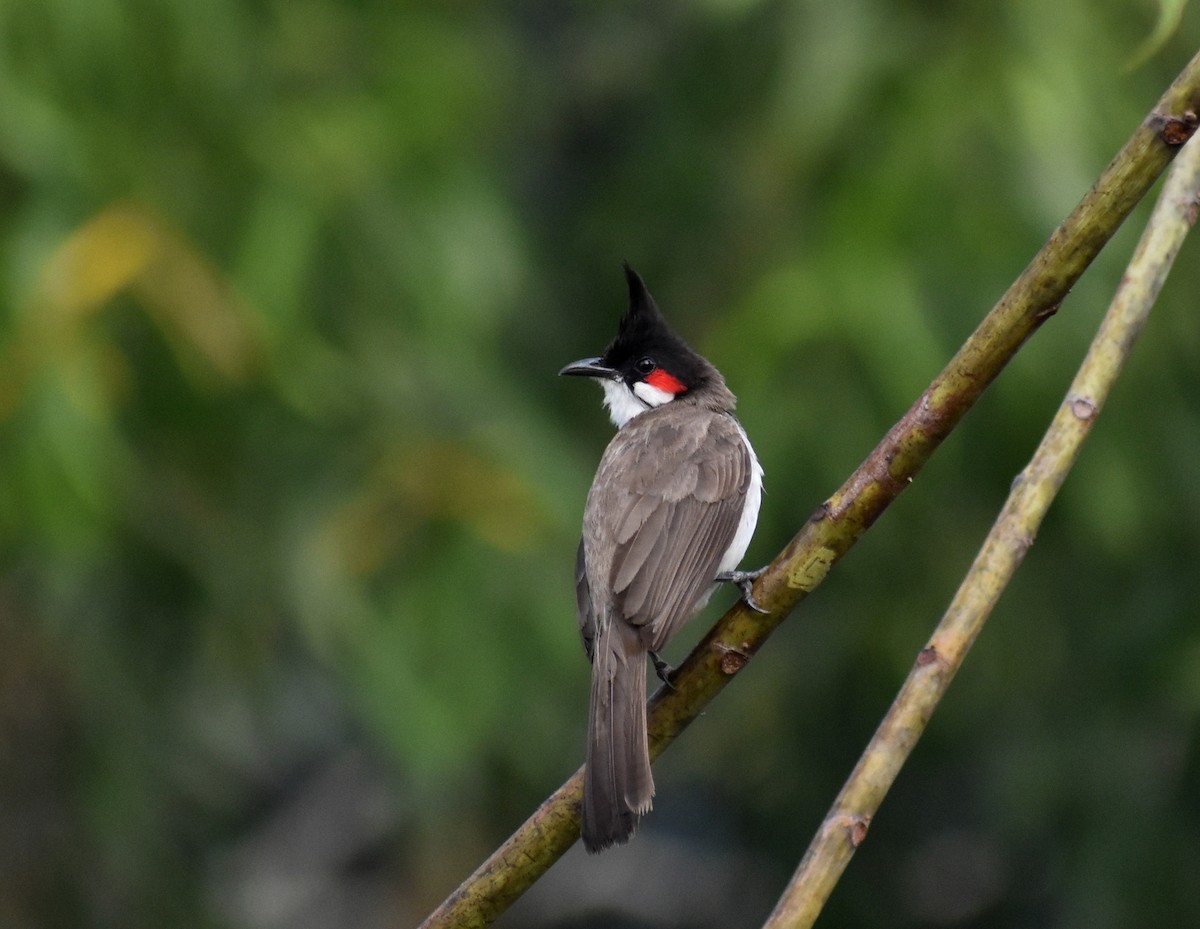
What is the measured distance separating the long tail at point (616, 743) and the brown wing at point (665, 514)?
0.06 metres

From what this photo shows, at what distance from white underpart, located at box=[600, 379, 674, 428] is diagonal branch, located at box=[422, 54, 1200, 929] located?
1.54 m

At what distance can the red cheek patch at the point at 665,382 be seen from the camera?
392 centimetres

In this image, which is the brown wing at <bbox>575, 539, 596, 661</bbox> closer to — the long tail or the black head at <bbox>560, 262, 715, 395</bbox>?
the long tail

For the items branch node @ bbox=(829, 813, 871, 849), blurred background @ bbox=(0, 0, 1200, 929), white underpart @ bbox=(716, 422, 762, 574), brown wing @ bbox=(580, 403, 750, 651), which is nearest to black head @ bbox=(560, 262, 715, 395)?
brown wing @ bbox=(580, 403, 750, 651)

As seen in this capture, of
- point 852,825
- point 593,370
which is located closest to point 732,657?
point 852,825

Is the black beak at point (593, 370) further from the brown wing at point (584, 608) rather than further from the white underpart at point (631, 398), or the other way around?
the brown wing at point (584, 608)

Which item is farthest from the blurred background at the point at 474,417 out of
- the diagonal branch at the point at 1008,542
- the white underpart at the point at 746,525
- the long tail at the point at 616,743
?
the diagonal branch at the point at 1008,542

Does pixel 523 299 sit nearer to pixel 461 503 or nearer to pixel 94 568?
pixel 461 503

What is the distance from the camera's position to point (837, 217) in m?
5.26

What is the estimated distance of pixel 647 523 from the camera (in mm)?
3295

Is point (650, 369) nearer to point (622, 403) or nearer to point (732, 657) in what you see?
point (622, 403)

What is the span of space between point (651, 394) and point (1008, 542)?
1.85 meters

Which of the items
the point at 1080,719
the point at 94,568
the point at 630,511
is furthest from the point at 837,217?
the point at 94,568

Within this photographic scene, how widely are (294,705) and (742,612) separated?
550 cm
